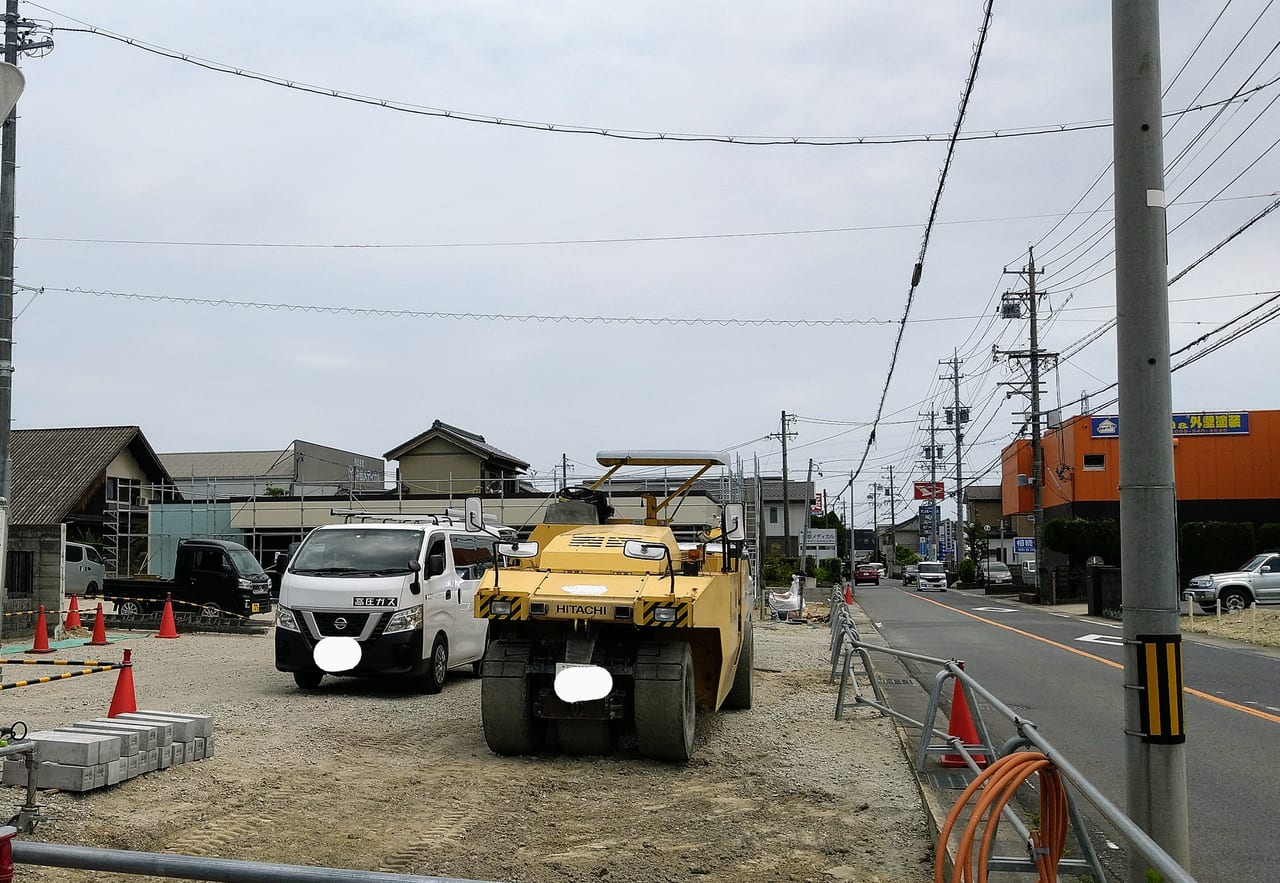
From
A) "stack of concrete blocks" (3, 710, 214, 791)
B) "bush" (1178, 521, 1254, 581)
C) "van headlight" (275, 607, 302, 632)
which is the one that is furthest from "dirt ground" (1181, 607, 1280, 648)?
"stack of concrete blocks" (3, 710, 214, 791)

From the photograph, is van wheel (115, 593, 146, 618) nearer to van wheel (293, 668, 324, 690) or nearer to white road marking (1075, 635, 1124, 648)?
van wheel (293, 668, 324, 690)

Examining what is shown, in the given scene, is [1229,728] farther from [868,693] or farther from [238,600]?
[238,600]

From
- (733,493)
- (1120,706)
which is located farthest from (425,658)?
(733,493)

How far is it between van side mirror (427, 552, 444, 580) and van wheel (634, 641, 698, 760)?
5.28 meters

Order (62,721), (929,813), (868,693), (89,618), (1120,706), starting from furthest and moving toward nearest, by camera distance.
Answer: (89,618)
(868,693)
(1120,706)
(62,721)
(929,813)

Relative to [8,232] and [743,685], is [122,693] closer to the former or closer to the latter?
[743,685]

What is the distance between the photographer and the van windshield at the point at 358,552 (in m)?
13.5

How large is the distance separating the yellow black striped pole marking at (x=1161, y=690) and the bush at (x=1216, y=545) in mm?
39848

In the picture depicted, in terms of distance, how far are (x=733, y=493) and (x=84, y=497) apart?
22.1 m

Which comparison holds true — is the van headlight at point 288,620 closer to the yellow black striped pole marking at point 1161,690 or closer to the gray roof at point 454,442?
the yellow black striped pole marking at point 1161,690

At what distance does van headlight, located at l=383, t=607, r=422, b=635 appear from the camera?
13.0 metres

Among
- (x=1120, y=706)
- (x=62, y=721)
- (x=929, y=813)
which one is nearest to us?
(x=929, y=813)

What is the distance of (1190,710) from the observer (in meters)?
13.0

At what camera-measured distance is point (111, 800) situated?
758 cm
